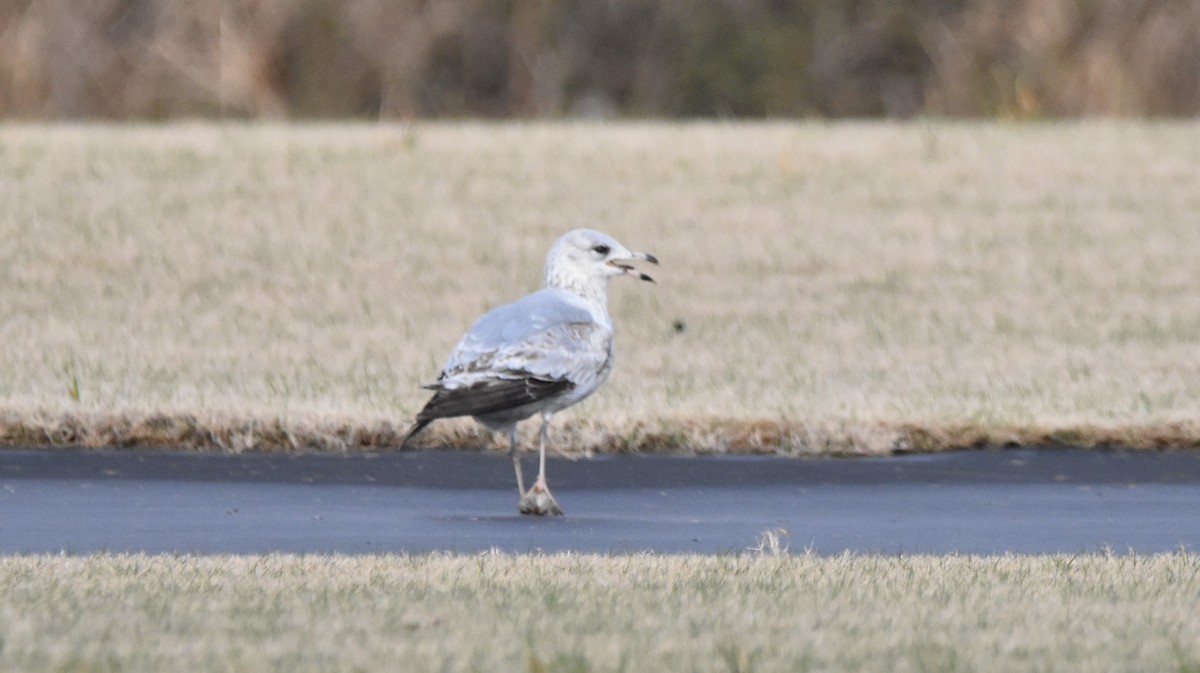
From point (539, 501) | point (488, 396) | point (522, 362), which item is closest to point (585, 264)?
point (522, 362)

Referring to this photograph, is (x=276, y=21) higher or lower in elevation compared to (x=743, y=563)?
higher

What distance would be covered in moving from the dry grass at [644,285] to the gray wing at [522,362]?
1.89 m

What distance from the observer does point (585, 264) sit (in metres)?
9.63

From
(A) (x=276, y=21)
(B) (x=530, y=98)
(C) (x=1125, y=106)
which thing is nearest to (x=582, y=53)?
(B) (x=530, y=98)

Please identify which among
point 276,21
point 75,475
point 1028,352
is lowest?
point 75,475

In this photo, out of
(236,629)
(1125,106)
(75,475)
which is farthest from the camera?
(1125,106)

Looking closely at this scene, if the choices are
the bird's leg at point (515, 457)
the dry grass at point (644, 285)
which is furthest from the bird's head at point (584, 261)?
the dry grass at point (644, 285)

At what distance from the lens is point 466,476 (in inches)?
408

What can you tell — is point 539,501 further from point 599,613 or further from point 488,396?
point 599,613

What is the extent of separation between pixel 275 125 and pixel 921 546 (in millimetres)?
13753

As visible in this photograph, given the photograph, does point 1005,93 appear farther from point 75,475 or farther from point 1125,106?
point 75,475

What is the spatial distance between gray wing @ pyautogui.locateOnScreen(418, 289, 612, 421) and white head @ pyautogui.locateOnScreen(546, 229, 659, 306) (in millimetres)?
387

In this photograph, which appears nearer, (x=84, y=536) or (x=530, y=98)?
(x=84, y=536)

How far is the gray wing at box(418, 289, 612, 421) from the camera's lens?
8805 millimetres
